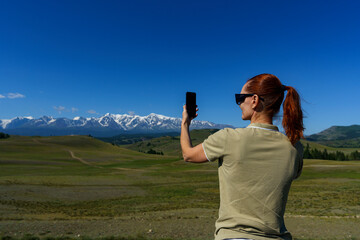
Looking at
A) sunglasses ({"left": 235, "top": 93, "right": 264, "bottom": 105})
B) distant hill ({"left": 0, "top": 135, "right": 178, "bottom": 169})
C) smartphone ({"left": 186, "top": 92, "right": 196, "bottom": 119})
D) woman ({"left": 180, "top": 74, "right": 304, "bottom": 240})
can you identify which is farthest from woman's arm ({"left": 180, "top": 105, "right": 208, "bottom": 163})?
distant hill ({"left": 0, "top": 135, "right": 178, "bottom": 169})

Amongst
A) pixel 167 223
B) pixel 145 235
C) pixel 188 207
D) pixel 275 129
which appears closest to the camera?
pixel 275 129

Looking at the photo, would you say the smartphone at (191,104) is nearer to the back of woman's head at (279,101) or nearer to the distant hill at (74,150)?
the back of woman's head at (279,101)

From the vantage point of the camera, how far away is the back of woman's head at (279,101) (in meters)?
2.71

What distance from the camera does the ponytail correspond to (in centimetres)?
268

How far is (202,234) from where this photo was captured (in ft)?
54.9

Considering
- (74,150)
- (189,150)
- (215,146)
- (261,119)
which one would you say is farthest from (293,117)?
(74,150)

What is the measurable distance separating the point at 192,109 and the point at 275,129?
1.00 meters

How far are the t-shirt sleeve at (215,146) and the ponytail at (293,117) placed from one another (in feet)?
2.43

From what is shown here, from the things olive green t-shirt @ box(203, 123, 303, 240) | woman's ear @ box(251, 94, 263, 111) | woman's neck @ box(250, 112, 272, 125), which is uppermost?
woman's ear @ box(251, 94, 263, 111)

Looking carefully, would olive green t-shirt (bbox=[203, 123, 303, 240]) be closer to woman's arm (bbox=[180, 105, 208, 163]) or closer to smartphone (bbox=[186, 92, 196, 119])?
woman's arm (bbox=[180, 105, 208, 163])

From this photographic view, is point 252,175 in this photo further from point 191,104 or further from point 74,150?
point 74,150

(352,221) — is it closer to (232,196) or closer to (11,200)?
(232,196)

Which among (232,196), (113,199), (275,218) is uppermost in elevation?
(232,196)

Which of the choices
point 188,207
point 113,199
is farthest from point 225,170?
point 113,199
